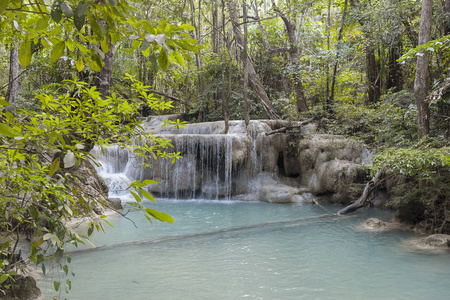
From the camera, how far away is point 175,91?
2109 cm

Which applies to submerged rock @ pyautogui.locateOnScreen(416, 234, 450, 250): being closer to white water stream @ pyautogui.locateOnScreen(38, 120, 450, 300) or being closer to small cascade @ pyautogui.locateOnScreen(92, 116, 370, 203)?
white water stream @ pyautogui.locateOnScreen(38, 120, 450, 300)

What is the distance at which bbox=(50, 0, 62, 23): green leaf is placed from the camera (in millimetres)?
1317

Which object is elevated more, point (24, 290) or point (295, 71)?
point (295, 71)

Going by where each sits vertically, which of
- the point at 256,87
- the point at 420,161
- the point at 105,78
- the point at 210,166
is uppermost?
the point at 256,87

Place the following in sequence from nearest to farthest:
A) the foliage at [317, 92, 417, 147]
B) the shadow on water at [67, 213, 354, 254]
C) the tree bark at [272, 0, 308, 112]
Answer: the shadow on water at [67, 213, 354, 254] < the foliage at [317, 92, 417, 147] < the tree bark at [272, 0, 308, 112]

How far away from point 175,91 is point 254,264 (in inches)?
661

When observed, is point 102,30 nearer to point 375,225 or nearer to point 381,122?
point 375,225

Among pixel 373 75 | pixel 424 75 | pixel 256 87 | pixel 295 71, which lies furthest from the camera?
pixel 256 87

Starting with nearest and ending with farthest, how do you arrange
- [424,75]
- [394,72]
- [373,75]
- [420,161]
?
[420,161]
[424,75]
[394,72]
[373,75]

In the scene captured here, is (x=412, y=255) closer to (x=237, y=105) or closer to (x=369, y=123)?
Answer: (x=369, y=123)

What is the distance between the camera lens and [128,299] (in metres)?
4.05

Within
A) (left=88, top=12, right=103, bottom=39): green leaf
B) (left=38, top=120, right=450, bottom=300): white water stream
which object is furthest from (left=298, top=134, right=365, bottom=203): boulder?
(left=88, top=12, right=103, bottom=39): green leaf

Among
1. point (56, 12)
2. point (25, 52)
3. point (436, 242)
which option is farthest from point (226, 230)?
point (56, 12)

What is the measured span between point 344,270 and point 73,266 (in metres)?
3.69
